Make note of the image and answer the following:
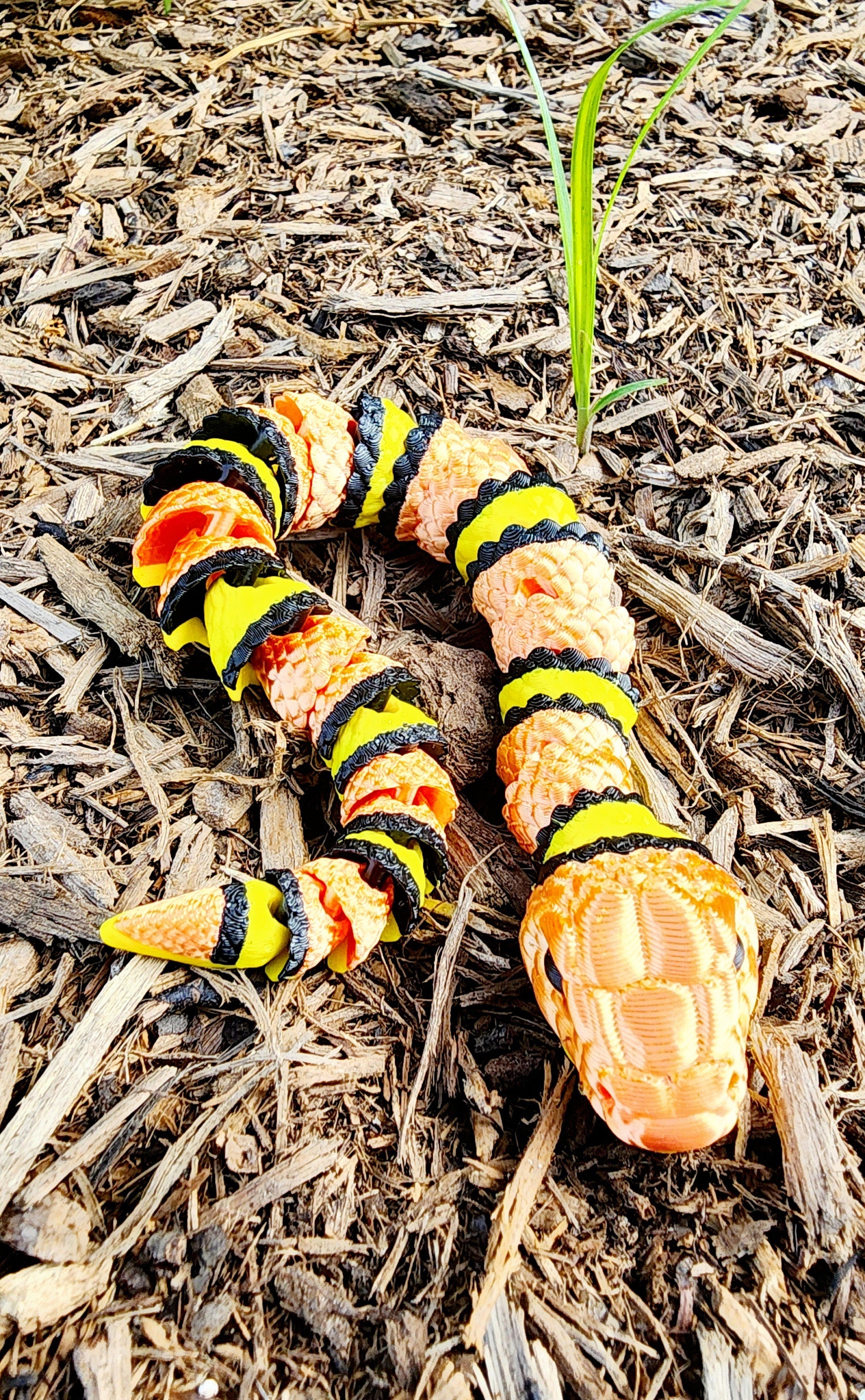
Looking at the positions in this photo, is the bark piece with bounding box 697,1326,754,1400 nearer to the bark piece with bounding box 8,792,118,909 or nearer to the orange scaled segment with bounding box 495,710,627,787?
the orange scaled segment with bounding box 495,710,627,787

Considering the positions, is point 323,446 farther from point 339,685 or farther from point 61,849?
point 61,849

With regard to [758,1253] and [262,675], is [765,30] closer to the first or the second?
[262,675]

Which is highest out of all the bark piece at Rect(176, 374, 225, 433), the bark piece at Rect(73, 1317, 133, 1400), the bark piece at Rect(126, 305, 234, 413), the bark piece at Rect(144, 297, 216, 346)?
the bark piece at Rect(144, 297, 216, 346)

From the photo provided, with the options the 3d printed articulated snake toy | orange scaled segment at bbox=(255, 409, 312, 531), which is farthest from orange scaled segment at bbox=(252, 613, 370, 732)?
orange scaled segment at bbox=(255, 409, 312, 531)

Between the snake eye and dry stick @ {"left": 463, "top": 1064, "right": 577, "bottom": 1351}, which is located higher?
the snake eye

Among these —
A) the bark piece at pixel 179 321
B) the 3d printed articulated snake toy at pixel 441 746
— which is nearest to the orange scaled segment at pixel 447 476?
the 3d printed articulated snake toy at pixel 441 746

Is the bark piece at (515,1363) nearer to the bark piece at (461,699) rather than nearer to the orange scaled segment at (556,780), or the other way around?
the orange scaled segment at (556,780)
